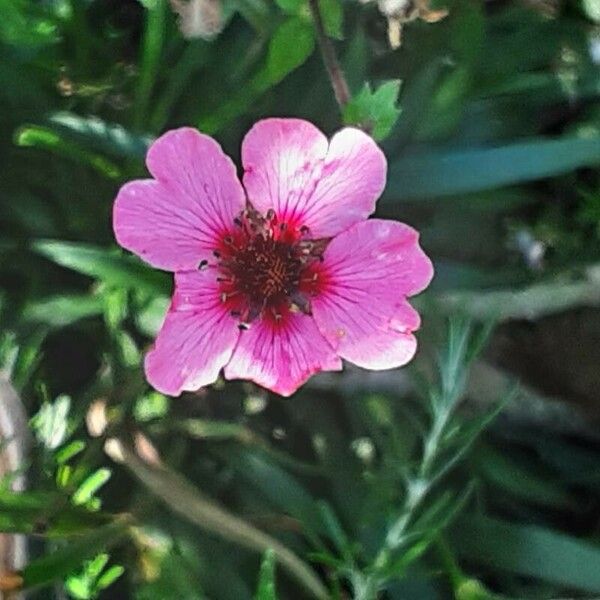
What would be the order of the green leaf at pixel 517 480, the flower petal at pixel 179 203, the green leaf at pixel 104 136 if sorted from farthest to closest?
the green leaf at pixel 517 480
the green leaf at pixel 104 136
the flower petal at pixel 179 203

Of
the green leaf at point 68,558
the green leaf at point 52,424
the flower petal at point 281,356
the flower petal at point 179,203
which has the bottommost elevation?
the green leaf at point 68,558

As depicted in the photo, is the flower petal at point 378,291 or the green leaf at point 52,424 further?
the green leaf at point 52,424

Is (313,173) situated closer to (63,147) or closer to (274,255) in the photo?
(274,255)

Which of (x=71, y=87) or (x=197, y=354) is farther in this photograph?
(x=71, y=87)

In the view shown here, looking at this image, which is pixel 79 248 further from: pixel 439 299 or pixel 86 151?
pixel 439 299

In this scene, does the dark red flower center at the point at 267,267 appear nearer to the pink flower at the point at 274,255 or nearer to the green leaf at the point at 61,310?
the pink flower at the point at 274,255

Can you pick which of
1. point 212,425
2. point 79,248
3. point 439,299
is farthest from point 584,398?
point 79,248

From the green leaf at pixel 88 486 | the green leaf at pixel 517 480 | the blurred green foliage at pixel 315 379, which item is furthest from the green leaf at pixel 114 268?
the green leaf at pixel 517 480
